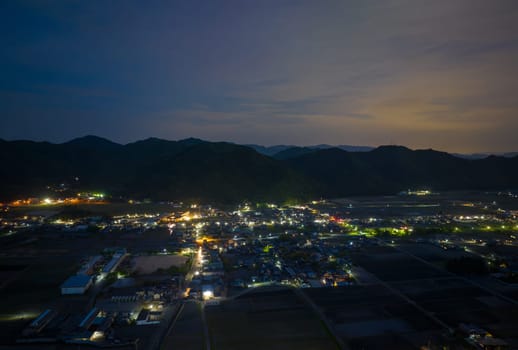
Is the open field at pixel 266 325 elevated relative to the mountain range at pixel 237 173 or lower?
lower

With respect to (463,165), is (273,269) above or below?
below

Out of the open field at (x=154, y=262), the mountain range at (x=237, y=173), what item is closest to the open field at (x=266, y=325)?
the open field at (x=154, y=262)

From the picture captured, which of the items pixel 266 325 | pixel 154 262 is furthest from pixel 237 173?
pixel 266 325

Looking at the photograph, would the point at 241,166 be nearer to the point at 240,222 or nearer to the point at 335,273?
the point at 240,222

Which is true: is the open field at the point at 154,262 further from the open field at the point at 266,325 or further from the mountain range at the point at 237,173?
the mountain range at the point at 237,173

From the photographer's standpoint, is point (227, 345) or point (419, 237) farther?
point (419, 237)

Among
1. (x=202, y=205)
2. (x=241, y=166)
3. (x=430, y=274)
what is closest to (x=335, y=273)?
(x=430, y=274)

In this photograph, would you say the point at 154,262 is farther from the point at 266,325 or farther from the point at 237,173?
the point at 237,173

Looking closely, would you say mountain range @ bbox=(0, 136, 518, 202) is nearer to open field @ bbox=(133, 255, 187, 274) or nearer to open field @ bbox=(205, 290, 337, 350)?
open field @ bbox=(133, 255, 187, 274)

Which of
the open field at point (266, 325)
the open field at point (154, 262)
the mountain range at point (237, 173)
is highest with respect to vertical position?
the mountain range at point (237, 173)
